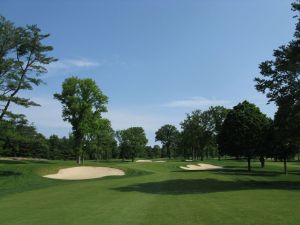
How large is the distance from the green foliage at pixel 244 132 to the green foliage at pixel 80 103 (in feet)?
68.9

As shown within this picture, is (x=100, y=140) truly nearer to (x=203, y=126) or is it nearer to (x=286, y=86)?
(x=203, y=126)

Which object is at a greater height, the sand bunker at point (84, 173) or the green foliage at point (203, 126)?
the green foliage at point (203, 126)

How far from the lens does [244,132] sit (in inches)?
2313

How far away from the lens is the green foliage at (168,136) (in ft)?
610

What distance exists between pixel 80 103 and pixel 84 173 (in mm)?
19657

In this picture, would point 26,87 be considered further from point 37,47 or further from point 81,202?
point 81,202

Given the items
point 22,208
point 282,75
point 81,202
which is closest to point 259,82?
point 282,75

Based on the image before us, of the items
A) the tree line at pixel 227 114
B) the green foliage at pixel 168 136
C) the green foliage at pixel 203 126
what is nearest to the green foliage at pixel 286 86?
the tree line at pixel 227 114

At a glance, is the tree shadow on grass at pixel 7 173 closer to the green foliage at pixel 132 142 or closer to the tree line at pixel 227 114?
the tree line at pixel 227 114

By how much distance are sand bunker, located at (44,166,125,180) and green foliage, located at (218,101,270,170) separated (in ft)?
61.7

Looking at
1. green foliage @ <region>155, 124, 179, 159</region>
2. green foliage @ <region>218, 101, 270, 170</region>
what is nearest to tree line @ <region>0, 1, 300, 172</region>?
green foliage @ <region>218, 101, 270, 170</region>

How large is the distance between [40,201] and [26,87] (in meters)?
25.0

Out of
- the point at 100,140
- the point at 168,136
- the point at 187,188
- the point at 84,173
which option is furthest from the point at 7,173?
the point at 168,136

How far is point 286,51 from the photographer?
118 ft
